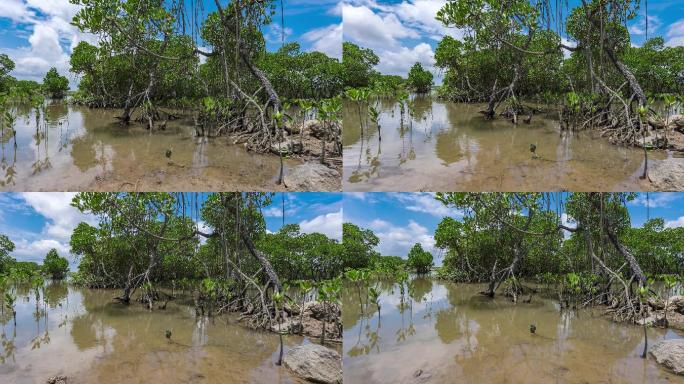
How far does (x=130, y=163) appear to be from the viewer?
750 cm

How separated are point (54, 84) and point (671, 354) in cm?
2761

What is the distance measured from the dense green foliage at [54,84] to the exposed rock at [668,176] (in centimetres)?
2665

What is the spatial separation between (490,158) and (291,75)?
11592 mm

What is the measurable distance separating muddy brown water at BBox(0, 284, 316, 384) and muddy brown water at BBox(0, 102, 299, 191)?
2425 millimetres

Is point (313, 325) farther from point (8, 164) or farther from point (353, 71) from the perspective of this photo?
point (353, 71)

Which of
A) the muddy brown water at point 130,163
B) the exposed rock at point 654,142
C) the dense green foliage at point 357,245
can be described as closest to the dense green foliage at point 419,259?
the dense green foliage at point 357,245

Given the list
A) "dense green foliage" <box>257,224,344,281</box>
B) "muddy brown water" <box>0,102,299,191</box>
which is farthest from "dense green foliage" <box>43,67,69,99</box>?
"dense green foliage" <box>257,224,344,281</box>

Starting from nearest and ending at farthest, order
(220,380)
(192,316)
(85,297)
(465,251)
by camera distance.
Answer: (220,380)
(192,316)
(85,297)
(465,251)

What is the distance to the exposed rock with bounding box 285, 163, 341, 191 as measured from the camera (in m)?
6.55

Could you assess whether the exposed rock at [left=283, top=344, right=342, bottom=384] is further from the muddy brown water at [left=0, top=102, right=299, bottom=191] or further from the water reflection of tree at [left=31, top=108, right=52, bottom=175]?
the water reflection of tree at [left=31, top=108, right=52, bottom=175]

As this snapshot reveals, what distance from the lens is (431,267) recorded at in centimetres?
1728

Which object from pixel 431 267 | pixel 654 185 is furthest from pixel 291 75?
pixel 654 185

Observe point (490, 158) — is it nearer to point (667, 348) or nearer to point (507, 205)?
point (507, 205)

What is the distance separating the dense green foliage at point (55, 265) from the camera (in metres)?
16.3
